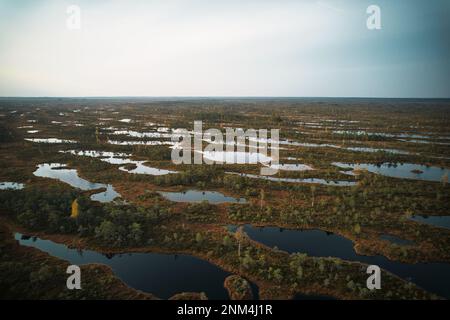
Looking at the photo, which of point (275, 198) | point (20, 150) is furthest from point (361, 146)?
point (20, 150)

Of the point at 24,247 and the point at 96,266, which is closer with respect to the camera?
the point at 96,266

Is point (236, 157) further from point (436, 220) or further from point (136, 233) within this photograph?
point (436, 220)

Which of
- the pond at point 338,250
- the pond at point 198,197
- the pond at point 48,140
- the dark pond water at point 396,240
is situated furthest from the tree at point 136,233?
the pond at point 48,140

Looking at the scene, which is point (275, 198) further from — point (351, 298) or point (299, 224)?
point (351, 298)

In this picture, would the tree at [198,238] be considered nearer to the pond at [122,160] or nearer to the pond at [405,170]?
the pond at [122,160]

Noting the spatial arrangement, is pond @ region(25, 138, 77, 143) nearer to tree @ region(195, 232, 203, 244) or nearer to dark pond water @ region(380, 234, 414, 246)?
tree @ region(195, 232, 203, 244)

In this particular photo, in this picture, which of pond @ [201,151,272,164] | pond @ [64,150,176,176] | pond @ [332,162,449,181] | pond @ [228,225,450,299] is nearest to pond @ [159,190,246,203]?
pond @ [228,225,450,299]

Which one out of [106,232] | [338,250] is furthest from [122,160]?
[338,250]
